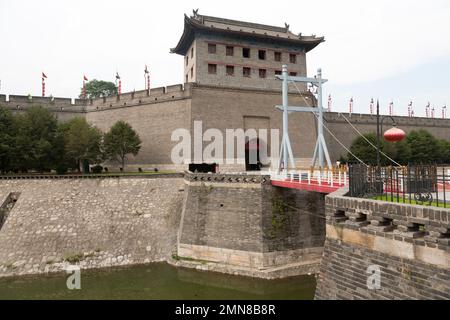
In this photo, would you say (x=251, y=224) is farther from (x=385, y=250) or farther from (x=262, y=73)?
(x=262, y=73)

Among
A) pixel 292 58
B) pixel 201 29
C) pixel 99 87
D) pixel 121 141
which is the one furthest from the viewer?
pixel 99 87

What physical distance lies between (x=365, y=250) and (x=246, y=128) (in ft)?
68.4

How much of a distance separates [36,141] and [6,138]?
1.80 meters

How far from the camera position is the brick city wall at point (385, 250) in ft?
15.8

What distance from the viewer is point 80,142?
74.2 feet

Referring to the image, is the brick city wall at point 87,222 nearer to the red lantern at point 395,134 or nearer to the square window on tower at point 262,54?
the red lantern at point 395,134

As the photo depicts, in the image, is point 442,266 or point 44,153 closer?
point 442,266

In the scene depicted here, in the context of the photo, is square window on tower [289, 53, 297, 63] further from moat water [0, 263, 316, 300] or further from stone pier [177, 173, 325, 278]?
moat water [0, 263, 316, 300]

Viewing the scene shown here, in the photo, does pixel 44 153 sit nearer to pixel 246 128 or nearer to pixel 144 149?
pixel 144 149

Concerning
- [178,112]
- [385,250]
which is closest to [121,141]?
[178,112]

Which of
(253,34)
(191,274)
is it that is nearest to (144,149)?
(253,34)

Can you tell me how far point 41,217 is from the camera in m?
16.9

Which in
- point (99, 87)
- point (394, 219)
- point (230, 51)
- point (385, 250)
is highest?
point (99, 87)

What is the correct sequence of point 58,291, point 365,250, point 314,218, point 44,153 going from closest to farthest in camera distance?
point 365,250 → point 58,291 → point 314,218 → point 44,153
